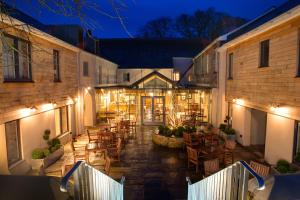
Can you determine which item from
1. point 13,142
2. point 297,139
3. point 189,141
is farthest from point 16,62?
point 297,139

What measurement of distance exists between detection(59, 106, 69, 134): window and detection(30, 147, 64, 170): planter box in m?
2.52

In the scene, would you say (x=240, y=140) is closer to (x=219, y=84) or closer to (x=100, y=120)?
(x=219, y=84)

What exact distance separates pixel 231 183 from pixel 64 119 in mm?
10872

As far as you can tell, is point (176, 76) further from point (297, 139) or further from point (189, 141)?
point (297, 139)

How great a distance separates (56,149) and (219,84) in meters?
10.5

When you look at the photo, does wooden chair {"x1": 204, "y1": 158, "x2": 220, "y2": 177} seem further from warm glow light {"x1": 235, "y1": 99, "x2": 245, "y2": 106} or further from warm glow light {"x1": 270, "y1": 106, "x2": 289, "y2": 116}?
warm glow light {"x1": 235, "y1": 99, "x2": 245, "y2": 106}

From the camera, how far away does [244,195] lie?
10.0 ft

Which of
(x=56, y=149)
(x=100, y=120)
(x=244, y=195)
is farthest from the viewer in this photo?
(x=100, y=120)

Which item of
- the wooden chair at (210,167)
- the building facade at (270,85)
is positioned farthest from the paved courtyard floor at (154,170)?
the building facade at (270,85)

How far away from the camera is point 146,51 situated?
2969 centimetres

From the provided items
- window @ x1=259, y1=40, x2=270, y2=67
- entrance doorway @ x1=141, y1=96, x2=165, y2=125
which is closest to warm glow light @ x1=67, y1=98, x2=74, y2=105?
entrance doorway @ x1=141, y1=96, x2=165, y2=125

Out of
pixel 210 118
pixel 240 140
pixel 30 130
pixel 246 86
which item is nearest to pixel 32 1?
pixel 30 130

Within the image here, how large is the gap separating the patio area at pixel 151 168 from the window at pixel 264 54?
13.7 ft

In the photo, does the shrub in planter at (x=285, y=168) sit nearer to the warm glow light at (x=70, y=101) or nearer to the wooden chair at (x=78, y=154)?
the wooden chair at (x=78, y=154)
